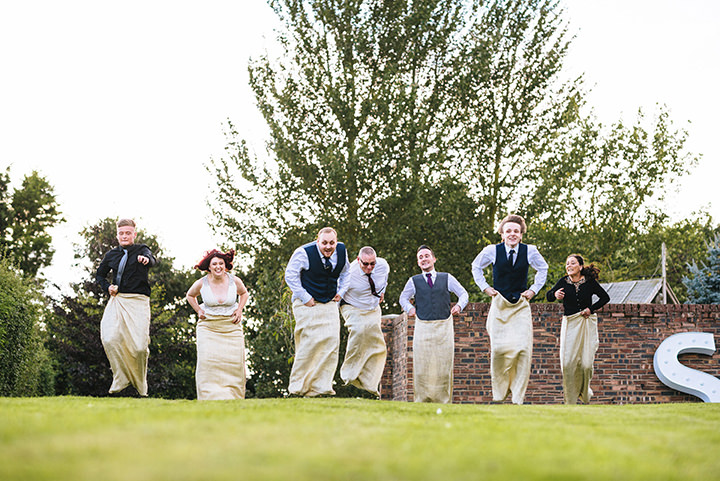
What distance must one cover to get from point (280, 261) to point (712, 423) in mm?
21071

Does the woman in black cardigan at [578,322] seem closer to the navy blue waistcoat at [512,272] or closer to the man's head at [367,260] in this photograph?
the navy blue waistcoat at [512,272]

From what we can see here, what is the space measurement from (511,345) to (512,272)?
0.91 metres

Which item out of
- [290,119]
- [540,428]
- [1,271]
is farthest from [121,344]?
[290,119]

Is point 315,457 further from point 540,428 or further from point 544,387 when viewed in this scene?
point 544,387

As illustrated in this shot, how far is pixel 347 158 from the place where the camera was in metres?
26.5

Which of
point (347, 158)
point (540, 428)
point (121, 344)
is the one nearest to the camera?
point (540, 428)

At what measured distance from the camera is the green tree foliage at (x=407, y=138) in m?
27.5

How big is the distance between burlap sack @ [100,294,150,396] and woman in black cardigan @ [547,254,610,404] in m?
5.32

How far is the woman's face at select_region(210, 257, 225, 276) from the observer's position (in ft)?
36.2

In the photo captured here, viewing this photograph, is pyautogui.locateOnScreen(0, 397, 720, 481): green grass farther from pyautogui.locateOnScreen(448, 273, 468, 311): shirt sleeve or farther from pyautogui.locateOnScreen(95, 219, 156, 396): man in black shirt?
pyautogui.locateOnScreen(448, 273, 468, 311): shirt sleeve

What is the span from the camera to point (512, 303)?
37.2ft

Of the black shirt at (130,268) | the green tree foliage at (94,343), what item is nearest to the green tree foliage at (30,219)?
the green tree foliage at (94,343)

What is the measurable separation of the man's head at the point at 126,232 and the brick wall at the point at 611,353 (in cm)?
642

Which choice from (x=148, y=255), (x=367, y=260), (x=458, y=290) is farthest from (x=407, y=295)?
(x=148, y=255)
